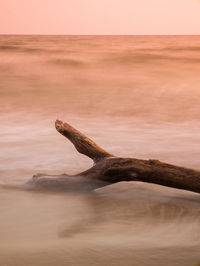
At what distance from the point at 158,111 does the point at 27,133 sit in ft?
10.5

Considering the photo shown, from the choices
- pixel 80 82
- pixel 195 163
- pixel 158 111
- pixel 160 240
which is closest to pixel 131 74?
pixel 80 82

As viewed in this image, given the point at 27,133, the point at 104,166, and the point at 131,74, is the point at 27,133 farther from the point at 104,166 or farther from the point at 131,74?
the point at 131,74

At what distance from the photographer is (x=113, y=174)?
3285 millimetres

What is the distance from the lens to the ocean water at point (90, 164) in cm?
220

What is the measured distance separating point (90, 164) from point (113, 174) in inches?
48.0

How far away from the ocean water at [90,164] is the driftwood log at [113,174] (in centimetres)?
11

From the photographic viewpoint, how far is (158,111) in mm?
8695

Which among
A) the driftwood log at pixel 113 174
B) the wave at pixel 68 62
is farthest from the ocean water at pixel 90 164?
the wave at pixel 68 62

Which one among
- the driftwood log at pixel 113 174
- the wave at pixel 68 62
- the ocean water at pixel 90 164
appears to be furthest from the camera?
the wave at pixel 68 62

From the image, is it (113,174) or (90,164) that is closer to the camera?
(113,174)

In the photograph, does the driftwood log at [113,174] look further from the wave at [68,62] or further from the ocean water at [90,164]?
the wave at [68,62]

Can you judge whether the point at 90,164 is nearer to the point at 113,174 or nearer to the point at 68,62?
the point at 113,174

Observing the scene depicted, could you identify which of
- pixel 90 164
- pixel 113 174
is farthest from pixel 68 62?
pixel 113 174

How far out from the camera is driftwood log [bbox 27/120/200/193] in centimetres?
305
